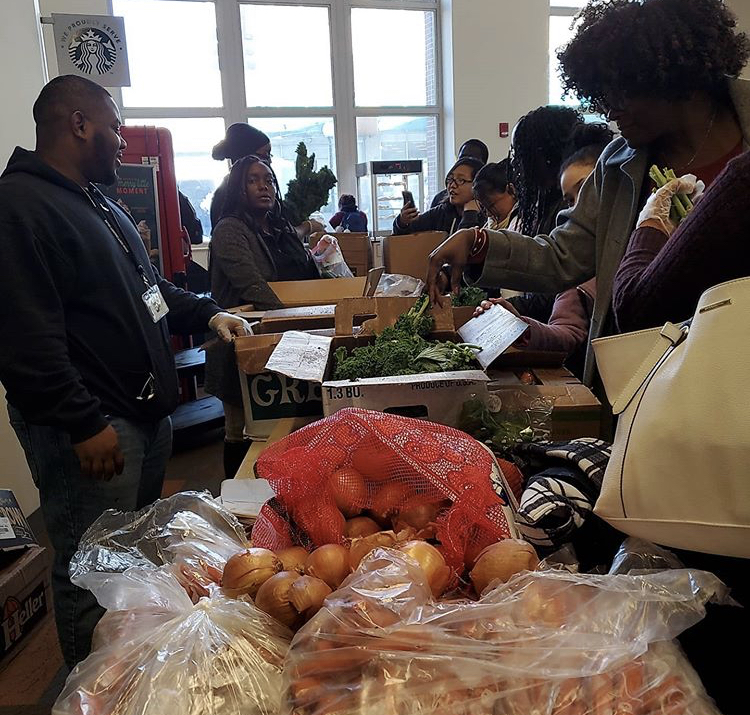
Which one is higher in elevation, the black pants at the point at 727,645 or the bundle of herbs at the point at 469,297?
the bundle of herbs at the point at 469,297

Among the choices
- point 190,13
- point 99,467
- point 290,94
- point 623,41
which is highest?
point 190,13

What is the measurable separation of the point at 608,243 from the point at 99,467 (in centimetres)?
130

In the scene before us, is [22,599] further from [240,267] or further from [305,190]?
[305,190]

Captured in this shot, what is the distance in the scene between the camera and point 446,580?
718mm

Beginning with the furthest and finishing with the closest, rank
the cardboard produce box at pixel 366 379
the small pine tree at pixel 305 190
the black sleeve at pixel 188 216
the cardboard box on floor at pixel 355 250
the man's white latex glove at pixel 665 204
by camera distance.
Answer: the black sleeve at pixel 188 216
the cardboard box on floor at pixel 355 250
the small pine tree at pixel 305 190
the cardboard produce box at pixel 366 379
the man's white latex glove at pixel 665 204

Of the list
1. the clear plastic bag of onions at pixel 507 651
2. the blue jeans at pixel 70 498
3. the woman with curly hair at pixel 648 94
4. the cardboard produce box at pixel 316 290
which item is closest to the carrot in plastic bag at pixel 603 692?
the clear plastic bag of onions at pixel 507 651

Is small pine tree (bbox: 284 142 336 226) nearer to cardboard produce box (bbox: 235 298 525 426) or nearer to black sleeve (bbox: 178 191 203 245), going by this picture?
black sleeve (bbox: 178 191 203 245)

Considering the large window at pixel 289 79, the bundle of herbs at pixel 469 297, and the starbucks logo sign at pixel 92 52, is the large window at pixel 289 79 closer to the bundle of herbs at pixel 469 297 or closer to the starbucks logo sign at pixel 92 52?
the starbucks logo sign at pixel 92 52

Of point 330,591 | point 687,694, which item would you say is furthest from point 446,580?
point 687,694

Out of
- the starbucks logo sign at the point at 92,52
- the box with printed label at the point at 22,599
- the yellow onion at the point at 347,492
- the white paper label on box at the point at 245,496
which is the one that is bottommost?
the box with printed label at the point at 22,599

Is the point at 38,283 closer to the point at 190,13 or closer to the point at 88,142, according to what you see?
the point at 88,142

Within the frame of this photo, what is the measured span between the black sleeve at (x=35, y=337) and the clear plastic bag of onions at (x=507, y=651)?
1.05 meters

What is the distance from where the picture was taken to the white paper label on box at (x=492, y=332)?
136 centimetres

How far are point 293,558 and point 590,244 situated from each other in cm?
114
